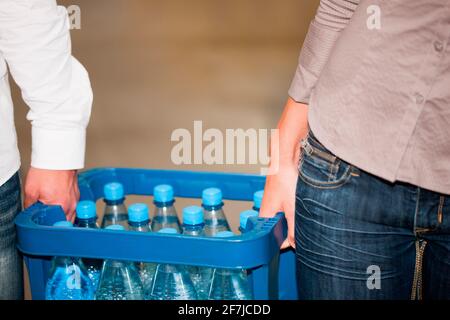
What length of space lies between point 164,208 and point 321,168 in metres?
0.47

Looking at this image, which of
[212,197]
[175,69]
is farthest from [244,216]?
[175,69]

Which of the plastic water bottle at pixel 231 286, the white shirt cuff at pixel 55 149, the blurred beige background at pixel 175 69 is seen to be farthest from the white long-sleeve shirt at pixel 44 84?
the blurred beige background at pixel 175 69

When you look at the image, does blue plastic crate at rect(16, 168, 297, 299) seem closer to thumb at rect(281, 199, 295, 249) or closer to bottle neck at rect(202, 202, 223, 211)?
thumb at rect(281, 199, 295, 249)

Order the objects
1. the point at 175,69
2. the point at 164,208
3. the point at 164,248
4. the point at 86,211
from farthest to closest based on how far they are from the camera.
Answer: the point at 175,69 < the point at 164,208 < the point at 86,211 < the point at 164,248

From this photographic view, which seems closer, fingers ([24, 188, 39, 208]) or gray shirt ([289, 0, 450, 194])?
gray shirt ([289, 0, 450, 194])

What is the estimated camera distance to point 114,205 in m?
1.38

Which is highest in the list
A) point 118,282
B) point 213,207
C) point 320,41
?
point 320,41

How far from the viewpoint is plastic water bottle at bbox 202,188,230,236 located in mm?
1305

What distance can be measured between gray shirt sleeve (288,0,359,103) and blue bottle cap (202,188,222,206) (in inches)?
12.1

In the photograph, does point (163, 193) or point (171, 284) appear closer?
point (171, 284)

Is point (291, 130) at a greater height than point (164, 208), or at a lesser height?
greater

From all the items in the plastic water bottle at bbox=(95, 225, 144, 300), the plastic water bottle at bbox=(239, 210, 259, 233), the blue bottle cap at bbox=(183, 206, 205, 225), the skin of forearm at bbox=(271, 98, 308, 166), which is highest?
the skin of forearm at bbox=(271, 98, 308, 166)

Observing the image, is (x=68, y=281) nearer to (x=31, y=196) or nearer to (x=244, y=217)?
(x=31, y=196)

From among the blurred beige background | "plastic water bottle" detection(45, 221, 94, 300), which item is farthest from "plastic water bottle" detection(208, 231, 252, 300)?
the blurred beige background
